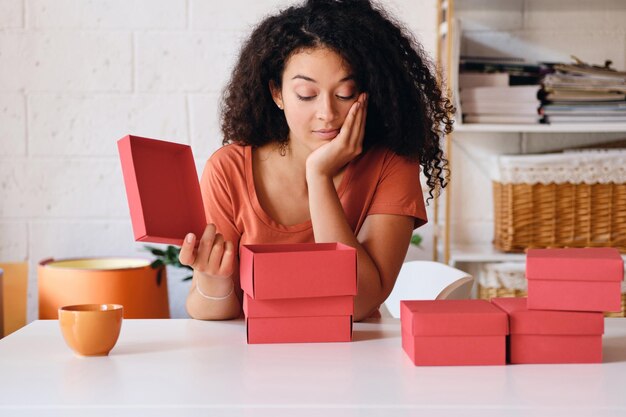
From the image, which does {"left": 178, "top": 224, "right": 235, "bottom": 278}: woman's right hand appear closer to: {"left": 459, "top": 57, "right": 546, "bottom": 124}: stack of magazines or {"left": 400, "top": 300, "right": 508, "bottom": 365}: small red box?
{"left": 400, "top": 300, "right": 508, "bottom": 365}: small red box

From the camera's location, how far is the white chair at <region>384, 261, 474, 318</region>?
1570 millimetres

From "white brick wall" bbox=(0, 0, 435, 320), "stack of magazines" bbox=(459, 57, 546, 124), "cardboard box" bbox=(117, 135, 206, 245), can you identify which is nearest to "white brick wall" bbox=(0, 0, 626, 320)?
"white brick wall" bbox=(0, 0, 435, 320)

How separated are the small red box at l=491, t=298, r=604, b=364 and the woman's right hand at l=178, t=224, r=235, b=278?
468mm

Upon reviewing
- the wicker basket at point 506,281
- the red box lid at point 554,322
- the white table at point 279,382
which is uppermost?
the red box lid at point 554,322

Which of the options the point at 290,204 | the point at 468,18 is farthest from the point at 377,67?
the point at 468,18

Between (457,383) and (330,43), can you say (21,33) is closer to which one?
(330,43)

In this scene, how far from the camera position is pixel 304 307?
120 cm

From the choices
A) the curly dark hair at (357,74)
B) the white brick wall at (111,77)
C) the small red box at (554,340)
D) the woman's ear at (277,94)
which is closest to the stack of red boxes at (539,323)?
the small red box at (554,340)

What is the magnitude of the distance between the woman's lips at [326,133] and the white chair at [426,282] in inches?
15.1

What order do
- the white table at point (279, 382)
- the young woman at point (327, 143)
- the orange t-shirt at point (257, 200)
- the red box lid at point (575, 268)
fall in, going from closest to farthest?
the white table at point (279, 382)
the red box lid at point (575, 268)
the young woman at point (327, 143)
the orange t-shirt at point (257, 200)

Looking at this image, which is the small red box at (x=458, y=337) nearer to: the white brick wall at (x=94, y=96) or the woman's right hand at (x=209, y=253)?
the woman's right hand at (x=209, y=253)

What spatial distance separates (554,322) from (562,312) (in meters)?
0.02

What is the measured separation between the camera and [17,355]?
3.76ft

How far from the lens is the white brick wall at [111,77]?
2.58 metres
